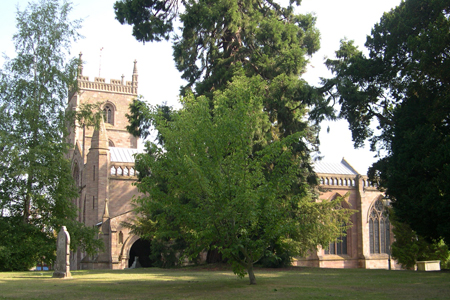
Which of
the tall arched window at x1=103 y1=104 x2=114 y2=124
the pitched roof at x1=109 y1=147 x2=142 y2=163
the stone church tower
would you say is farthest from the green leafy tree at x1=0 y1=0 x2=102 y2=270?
the tall arched window at x1=103 y1=104 x2=114 y2=124

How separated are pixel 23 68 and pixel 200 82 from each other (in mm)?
8422

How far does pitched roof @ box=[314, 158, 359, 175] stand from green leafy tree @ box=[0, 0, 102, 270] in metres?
27.2

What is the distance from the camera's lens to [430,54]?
16.4 m

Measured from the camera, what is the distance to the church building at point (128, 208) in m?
31.3

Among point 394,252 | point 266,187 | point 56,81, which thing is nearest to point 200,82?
point 56,81

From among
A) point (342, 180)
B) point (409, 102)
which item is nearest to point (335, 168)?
point (342, 180)

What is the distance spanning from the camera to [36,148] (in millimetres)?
19625

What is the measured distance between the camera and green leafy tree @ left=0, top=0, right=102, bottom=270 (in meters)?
19.9

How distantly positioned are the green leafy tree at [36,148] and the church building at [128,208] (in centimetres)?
654

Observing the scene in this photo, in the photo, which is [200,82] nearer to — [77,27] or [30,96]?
[77,27]

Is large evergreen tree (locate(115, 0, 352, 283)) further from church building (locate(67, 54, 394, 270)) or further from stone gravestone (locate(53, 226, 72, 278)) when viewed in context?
church building (locate(67, 54, 394, 270))

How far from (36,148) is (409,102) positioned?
1527 cm

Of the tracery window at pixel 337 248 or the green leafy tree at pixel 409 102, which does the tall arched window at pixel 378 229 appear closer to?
the tracery window at pixel 337 248

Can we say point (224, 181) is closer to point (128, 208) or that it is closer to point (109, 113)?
point (128, 208)
